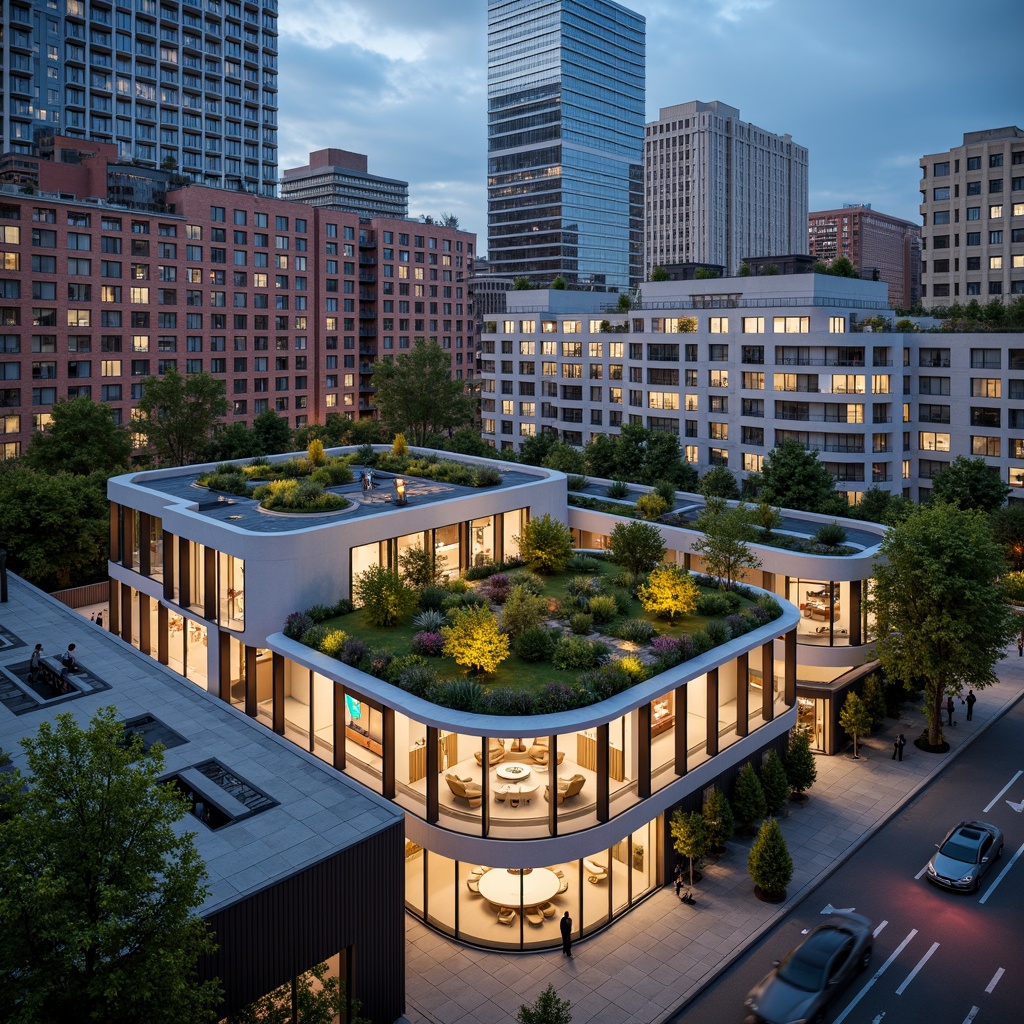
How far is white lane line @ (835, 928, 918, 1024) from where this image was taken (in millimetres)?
23750

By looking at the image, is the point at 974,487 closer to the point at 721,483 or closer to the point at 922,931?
the point at 721,483

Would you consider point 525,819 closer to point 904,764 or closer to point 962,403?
point 904,764

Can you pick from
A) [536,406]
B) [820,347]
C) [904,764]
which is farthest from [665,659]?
[536,406]

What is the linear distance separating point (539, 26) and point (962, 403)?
15337 cm

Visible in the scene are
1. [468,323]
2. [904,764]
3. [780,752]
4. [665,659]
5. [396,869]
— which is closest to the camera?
[396,869]

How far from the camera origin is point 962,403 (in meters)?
81.4

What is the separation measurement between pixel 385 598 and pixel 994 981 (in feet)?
75.2

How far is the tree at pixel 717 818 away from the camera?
30.7 meters

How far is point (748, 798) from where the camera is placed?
3216cm

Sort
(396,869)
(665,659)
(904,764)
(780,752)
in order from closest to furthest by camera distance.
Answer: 1. (396,869)
2. (665,659)
3. (780,752)
4. (904,764)

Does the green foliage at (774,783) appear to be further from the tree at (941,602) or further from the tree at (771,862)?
the tree at (941,602)

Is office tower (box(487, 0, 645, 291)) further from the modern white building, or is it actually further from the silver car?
the silver car

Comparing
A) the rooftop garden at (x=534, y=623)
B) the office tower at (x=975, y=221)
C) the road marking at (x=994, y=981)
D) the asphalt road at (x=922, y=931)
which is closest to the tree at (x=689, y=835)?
the asphalt road at (x=922, y=931)

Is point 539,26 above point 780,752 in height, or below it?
above
